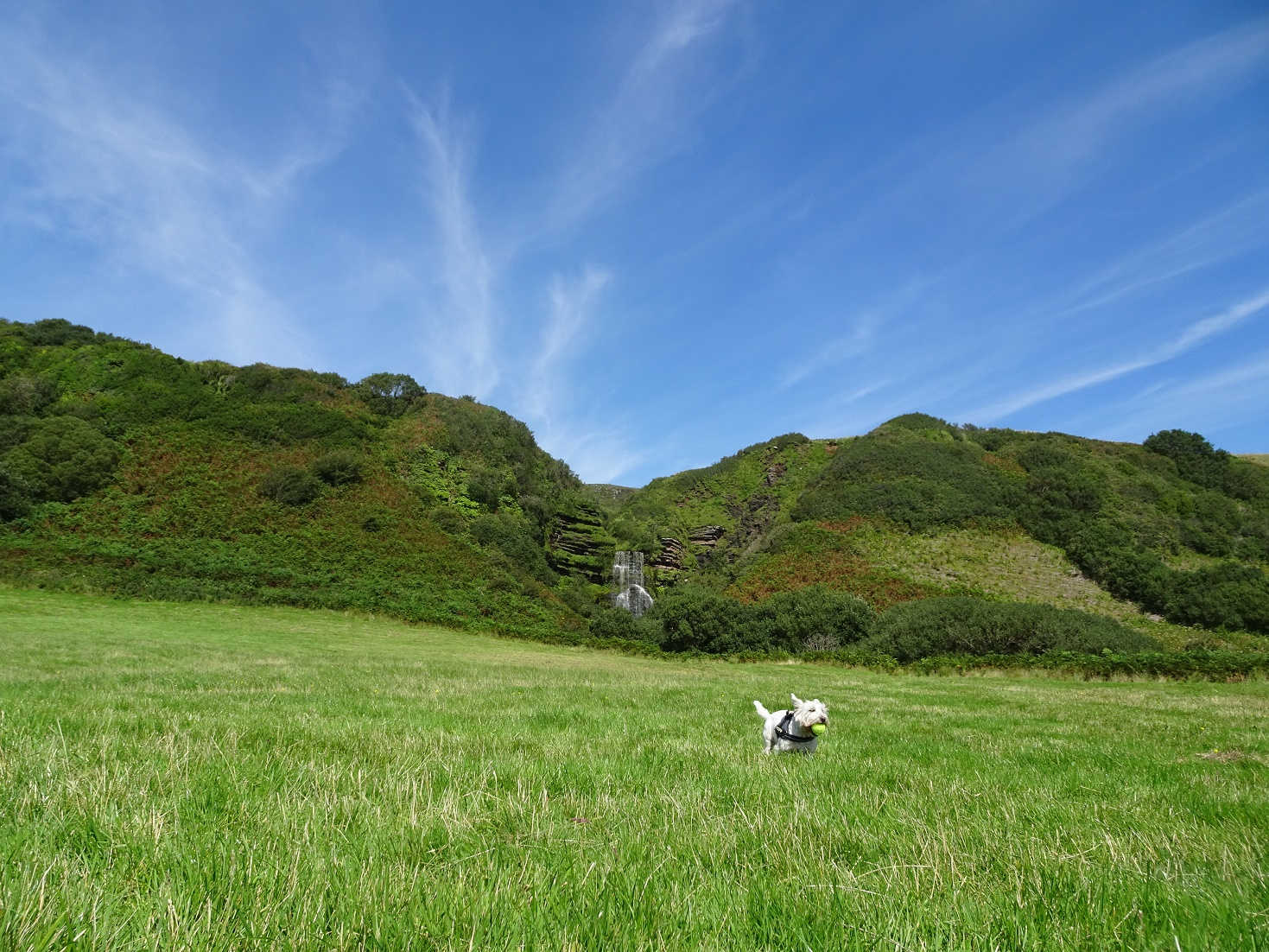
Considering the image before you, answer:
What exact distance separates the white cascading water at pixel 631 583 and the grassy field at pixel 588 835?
237ft

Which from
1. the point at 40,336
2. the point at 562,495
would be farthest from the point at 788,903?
the point at 40,336

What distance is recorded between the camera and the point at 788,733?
6449 mm

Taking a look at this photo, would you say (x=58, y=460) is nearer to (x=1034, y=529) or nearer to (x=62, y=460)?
(x=62, y=460)

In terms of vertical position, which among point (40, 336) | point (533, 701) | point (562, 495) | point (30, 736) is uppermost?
point (40, 336)

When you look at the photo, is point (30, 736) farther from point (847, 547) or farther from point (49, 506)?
point (847, 547)

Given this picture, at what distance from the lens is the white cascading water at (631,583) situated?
80.0 metres

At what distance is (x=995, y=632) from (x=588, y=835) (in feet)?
162

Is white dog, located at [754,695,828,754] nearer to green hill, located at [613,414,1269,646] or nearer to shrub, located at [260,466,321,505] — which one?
green hill, located at [613,414,1269,646]

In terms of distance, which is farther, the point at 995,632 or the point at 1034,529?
the point at 1034,529

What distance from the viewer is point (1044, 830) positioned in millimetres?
3680

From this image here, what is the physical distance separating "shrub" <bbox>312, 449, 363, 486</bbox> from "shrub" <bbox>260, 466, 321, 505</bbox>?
1.66m

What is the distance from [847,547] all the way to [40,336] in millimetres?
95654

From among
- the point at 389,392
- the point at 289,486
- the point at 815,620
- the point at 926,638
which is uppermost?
the point at 389,392

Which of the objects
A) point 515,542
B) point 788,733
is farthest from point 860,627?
point 788,733
